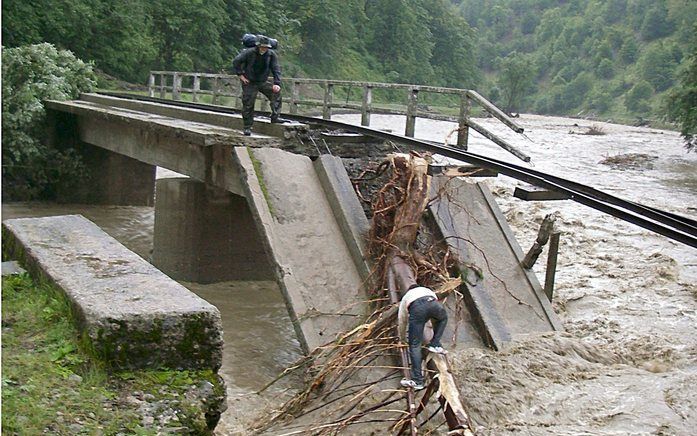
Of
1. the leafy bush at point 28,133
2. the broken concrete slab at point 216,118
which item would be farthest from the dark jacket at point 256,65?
the leafy bush at point 28,133

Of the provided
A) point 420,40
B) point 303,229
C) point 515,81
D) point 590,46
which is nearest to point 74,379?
point 303,229

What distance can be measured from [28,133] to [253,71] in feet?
34.6

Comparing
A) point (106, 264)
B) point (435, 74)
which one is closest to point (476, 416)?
point (106, 264)

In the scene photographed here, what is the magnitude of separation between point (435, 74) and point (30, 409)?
7422cm

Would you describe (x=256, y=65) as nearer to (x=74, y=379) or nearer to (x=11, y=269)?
(x=11, y=269)

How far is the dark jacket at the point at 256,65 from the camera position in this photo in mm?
10844

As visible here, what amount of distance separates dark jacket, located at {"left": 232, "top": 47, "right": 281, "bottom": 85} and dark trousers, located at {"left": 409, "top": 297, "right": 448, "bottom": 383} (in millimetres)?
6185

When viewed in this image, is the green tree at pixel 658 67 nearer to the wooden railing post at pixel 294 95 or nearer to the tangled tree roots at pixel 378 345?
the wooden railing post at pixel 294 95

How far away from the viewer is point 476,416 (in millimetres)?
6699

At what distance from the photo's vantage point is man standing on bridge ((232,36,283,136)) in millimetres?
10797

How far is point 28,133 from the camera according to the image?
63.9 feet

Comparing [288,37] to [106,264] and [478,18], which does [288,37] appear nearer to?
[106,264]

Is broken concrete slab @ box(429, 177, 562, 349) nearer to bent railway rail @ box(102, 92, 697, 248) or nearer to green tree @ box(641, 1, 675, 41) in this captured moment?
bent railway rail @ box(102, 92, 697, 248)

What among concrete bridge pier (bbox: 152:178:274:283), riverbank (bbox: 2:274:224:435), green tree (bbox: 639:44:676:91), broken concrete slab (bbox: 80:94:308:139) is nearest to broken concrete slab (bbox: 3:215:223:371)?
riverbank (bbox: 2:274:224:435)
